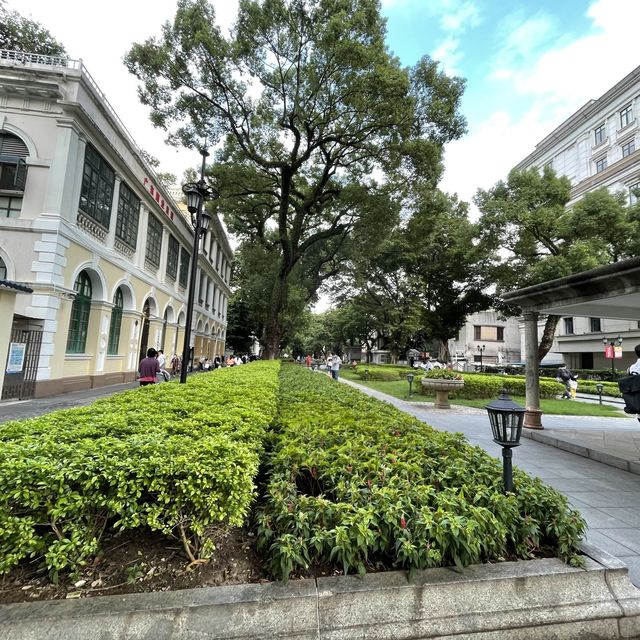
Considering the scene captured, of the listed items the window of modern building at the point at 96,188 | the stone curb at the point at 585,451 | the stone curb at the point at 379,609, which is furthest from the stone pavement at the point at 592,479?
the window of modern building at the point at 96,188

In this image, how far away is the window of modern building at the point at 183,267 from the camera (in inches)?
900

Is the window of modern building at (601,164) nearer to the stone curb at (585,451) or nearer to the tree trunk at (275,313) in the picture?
the tree trunk at (275,313)

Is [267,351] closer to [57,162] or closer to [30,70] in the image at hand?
[57,162]

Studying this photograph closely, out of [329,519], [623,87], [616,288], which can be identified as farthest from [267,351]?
[623,87]

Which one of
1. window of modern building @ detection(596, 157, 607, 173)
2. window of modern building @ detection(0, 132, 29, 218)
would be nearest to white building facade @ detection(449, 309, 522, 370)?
window of modern building @ detection(596, 157, 607, 173)

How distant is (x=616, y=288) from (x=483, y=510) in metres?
5.71

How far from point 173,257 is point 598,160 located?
35.7m

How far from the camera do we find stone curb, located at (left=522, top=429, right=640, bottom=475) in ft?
18.0

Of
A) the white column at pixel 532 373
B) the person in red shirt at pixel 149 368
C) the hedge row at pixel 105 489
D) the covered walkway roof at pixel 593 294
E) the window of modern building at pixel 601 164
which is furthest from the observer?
the window of modern building at pixel 601 164

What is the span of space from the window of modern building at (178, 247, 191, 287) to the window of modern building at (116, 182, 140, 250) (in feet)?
22.2

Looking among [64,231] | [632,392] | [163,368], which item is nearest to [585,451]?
[632,392]

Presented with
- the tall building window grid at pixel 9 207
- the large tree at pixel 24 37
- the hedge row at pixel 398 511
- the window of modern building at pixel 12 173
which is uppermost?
the large tree at pixel 24 37

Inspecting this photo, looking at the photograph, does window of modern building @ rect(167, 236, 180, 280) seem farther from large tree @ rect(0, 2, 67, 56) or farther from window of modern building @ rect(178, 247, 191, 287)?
large tree @ rect(0, 2, 67, 56)

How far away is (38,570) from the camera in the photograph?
2.05 meters
